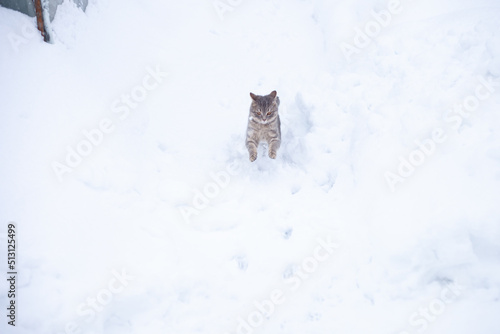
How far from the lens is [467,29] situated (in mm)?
7332

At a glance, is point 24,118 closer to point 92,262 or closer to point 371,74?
point 92,262

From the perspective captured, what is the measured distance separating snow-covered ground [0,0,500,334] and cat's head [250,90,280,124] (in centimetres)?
111

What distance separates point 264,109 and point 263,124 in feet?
1.41

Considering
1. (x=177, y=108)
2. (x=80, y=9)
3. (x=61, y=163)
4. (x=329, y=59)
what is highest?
(x=329, y=59)

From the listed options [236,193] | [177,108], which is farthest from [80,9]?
[236,193]

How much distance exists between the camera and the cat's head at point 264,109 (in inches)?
261

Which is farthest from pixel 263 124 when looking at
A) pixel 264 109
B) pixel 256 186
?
pixel 256 186

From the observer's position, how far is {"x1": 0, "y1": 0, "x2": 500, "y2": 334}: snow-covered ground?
4621 mm

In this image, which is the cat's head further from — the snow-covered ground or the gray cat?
the snow-covered ground

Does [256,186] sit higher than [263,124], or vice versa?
[263,124]

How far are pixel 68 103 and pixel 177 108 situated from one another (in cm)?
280

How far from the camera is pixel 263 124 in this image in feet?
22.9

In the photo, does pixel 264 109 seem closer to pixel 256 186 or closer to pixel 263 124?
pixel 263 124

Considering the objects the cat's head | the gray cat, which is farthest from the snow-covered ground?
the cat's head
